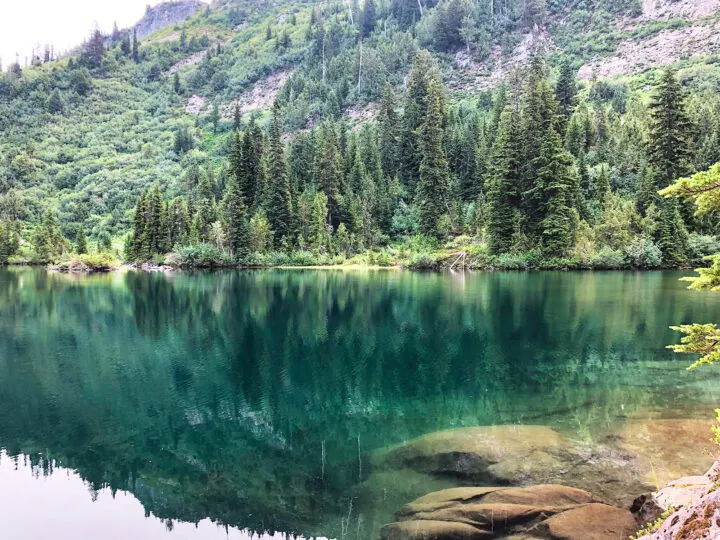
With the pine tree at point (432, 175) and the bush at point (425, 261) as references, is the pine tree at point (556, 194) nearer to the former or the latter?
the bush at point (425, 261)

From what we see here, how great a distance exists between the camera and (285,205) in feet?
304

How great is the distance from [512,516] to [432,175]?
3335 inches

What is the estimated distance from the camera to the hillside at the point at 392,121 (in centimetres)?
8662

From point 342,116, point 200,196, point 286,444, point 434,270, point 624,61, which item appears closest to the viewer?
point 286,444

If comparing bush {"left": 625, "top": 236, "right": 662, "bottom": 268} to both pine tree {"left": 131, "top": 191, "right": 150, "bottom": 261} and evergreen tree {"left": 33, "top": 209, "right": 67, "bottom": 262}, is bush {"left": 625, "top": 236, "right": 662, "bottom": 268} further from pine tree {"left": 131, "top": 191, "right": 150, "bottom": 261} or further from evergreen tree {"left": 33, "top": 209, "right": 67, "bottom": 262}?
evergreen tree {"left": 33, "top": 209, "right": 67, "bottom": 262}

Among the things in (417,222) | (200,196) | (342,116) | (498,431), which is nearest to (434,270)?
(417,222)

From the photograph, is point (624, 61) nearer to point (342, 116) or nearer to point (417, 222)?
point (342, 116)

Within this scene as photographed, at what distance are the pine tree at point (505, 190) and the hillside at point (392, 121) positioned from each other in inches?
148

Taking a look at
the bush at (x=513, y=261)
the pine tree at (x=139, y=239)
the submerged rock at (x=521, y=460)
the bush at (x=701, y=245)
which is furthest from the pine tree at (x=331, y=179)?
the submerged rock at (x=521, y=460)

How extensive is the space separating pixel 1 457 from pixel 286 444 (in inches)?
276

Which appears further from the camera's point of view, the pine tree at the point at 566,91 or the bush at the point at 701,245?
the pine tree at the point at 566,91

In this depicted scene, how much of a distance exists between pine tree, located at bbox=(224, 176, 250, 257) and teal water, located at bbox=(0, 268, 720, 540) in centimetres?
5185

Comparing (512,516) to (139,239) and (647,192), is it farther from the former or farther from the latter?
(139,239)

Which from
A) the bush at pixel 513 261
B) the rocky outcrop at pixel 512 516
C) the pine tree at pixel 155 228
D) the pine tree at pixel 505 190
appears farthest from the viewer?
the pine tree at pixel 155 228
